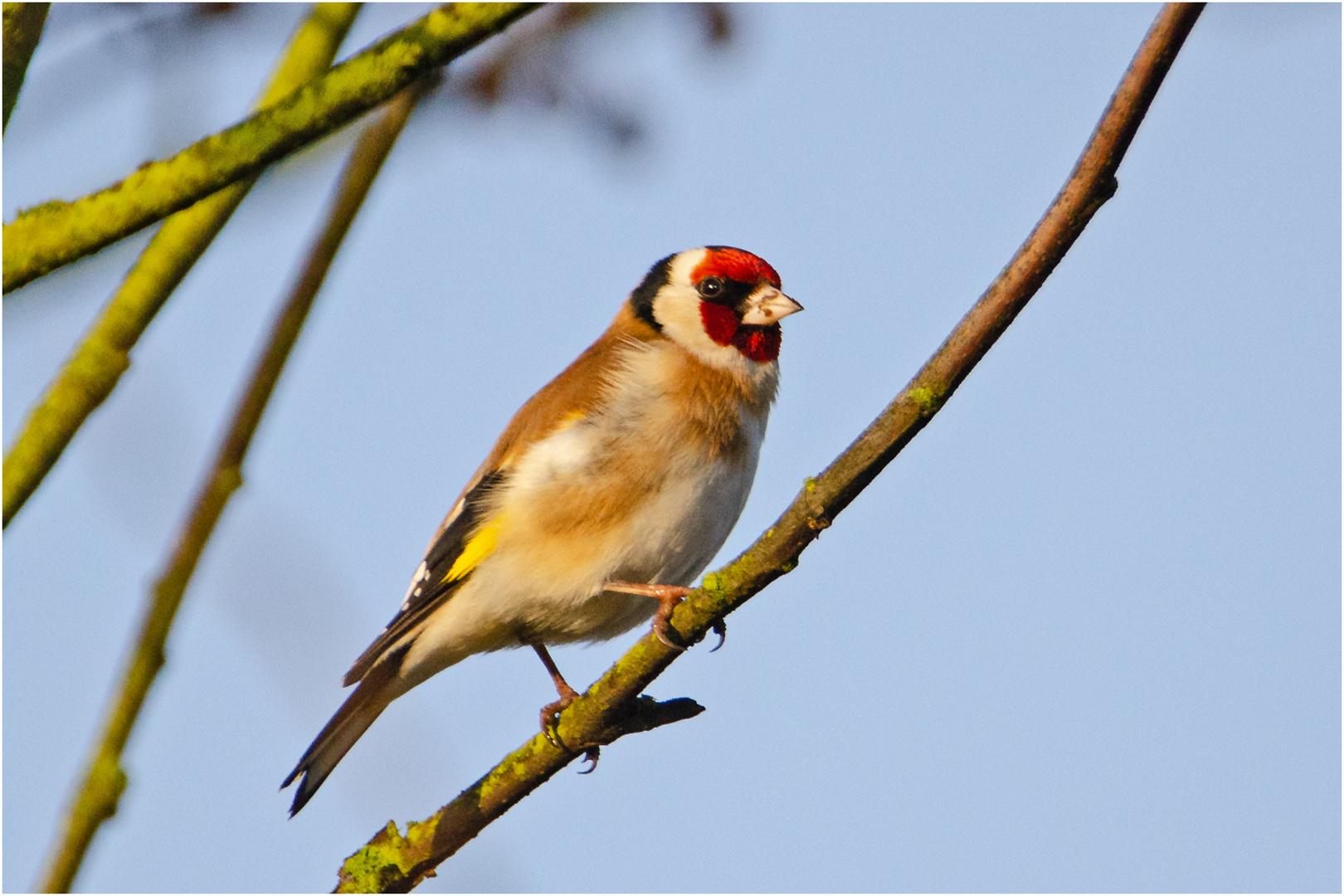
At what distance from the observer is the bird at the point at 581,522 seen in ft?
13.5

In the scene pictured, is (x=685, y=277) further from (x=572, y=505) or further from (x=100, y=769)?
(x=100, y=769)

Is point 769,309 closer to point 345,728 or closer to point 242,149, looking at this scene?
point 345,728

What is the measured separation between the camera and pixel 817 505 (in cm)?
246

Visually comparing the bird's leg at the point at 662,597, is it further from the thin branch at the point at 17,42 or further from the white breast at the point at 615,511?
the thin branch at the point at 17,42

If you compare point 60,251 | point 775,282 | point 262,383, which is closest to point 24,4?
point 60,251

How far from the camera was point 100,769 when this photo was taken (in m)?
2.93

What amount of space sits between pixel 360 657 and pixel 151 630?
1124 mm

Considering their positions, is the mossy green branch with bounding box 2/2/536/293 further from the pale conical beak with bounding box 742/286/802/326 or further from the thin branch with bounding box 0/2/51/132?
the pale conical beak with bounding box 742/286/802/326

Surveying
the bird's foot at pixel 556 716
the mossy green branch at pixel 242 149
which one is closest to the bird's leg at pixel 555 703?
the bird's foot at pixel 556 716

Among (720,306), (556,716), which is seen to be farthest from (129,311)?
(720,306)

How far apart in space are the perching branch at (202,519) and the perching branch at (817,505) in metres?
0.68

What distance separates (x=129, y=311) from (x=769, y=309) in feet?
7.93

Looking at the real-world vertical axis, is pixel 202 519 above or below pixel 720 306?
below

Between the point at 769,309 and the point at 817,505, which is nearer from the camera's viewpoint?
the point at 817,505
